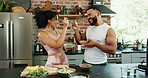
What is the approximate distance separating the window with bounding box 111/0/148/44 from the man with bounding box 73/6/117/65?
98.4 inches

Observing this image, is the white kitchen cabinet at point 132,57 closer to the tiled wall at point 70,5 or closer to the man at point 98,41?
the tiled wall at point 70,5

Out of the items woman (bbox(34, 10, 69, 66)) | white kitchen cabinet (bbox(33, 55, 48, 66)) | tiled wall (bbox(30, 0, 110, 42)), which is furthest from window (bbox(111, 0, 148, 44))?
woman (bbox(34, 10, 69, 66))

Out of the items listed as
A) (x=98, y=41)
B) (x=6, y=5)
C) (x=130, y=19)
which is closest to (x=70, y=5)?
(x=6, y=5)

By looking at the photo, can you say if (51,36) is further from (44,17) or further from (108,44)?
(108,44)

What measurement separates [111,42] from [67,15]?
2.15 m

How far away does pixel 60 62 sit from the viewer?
104 inches

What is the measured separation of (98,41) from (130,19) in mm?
2829

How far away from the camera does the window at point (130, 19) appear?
5.26 meters

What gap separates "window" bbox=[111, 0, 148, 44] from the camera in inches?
207

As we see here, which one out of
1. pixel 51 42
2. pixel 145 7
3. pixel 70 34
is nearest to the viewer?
pixel 51 42

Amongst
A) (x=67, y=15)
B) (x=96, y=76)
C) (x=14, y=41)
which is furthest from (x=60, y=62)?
(x=67, y=15)

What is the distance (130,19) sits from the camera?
5.30 meters

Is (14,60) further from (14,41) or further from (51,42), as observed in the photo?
(51,42)

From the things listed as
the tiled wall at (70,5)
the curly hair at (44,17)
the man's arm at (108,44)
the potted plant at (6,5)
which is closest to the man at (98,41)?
the man's arm at (108,44)
